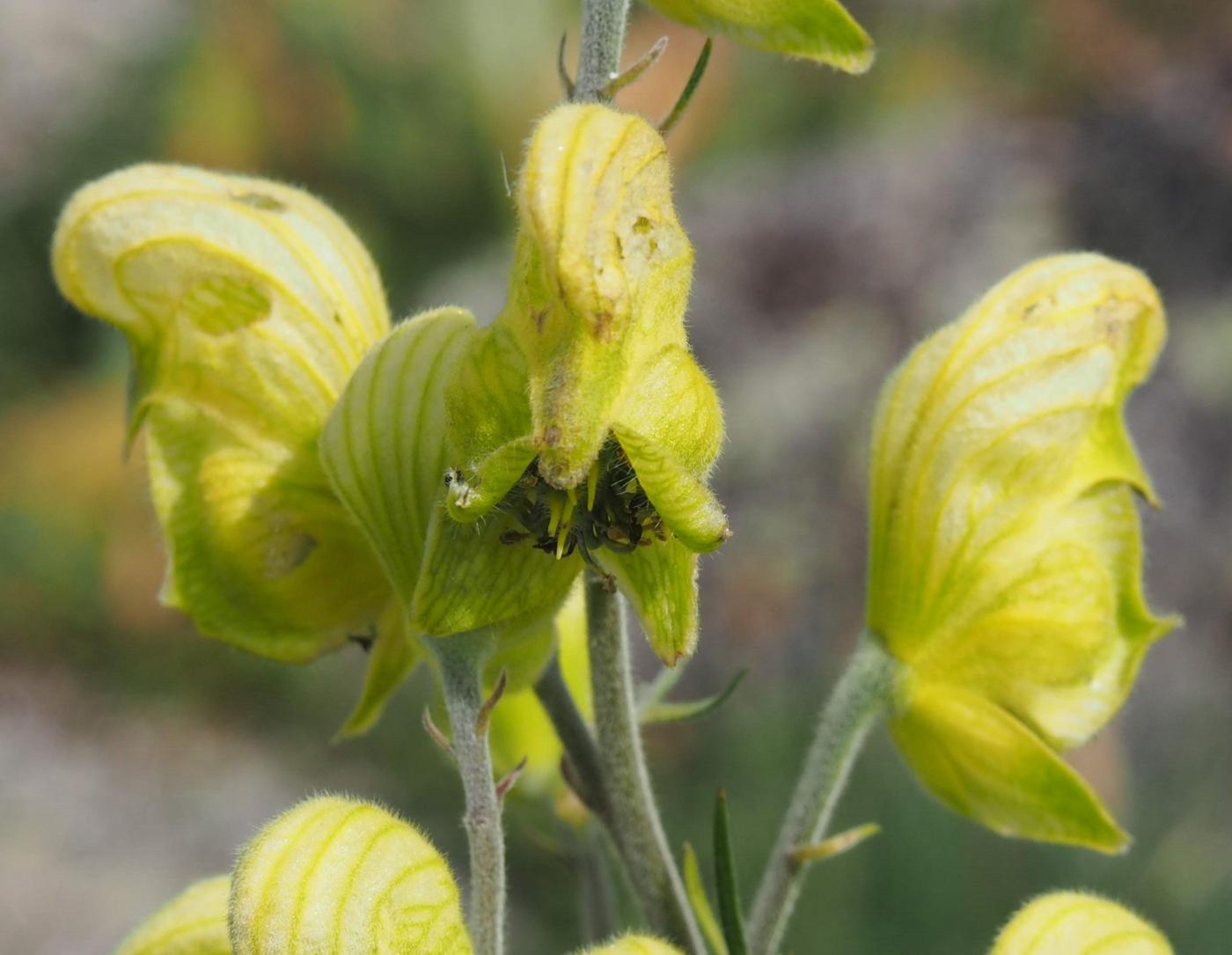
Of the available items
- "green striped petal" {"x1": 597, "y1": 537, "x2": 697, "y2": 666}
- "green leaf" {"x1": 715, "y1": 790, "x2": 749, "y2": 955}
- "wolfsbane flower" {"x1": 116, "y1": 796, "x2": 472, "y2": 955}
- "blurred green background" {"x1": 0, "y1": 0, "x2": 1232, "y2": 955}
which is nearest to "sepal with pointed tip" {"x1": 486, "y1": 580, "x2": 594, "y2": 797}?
"green leaf" {"x1": 715, "y1": 790, "x2": 749, "y2": 955}

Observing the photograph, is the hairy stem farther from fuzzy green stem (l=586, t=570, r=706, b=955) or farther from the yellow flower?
the yellow flower

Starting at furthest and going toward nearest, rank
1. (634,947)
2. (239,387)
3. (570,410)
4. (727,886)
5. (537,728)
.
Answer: (537,728) < (239,387) < (727,886) < (634,947) < (570,410)

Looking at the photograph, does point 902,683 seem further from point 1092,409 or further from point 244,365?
point 244,365

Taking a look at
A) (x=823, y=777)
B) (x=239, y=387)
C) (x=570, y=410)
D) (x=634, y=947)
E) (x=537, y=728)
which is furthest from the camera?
(x=537, y=728)

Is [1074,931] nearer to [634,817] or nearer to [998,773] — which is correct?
[998,773]

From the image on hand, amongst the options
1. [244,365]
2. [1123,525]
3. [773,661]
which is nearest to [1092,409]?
[1123,525]

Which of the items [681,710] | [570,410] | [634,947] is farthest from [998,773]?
[570,410]
